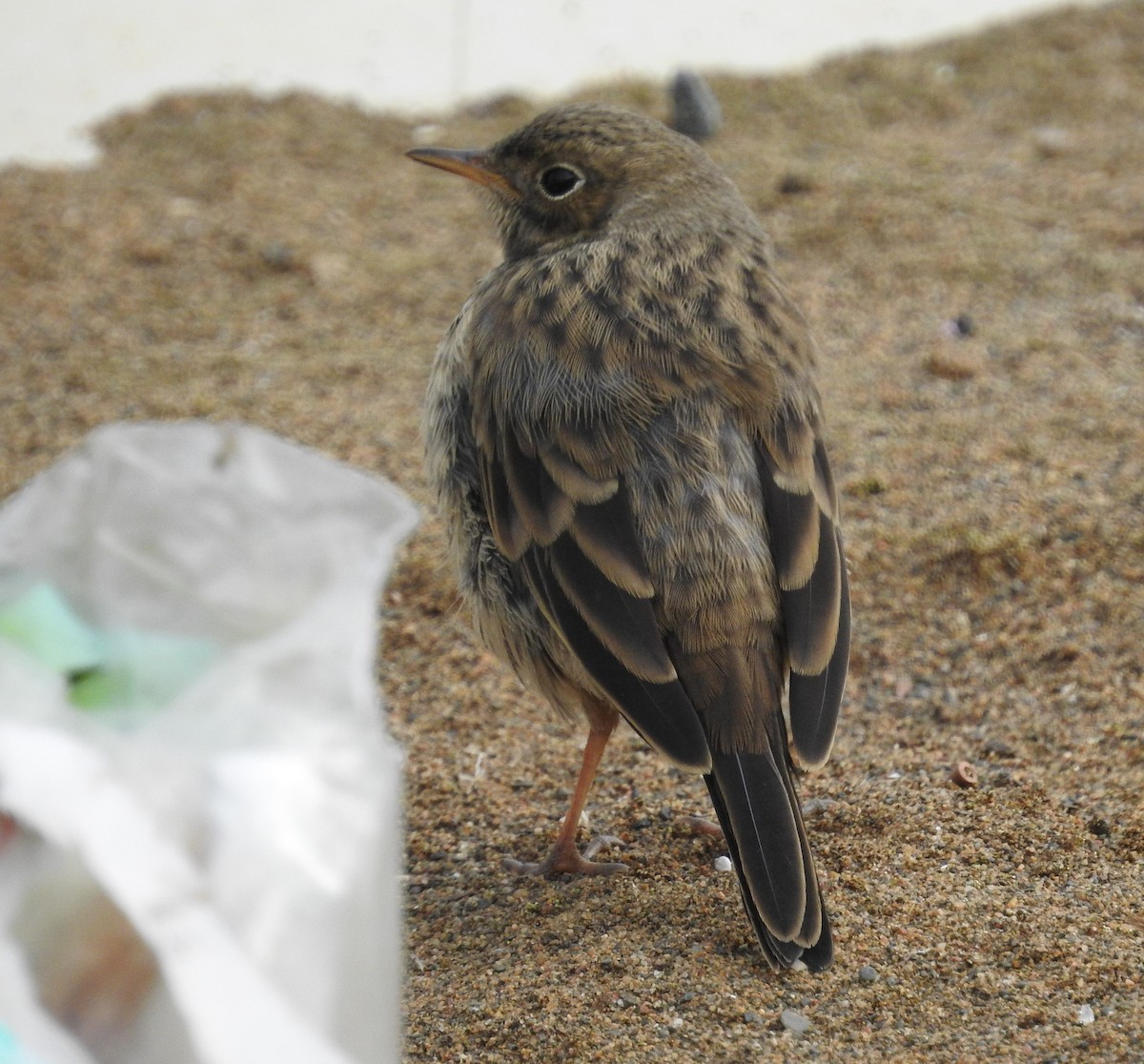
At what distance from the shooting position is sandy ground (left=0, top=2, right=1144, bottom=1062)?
10.9 ft

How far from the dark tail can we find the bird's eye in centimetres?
176

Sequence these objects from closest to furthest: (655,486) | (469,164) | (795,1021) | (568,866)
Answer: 1. (795,1021)
2. (655,486)
3. (568,866)
4. (469,164)

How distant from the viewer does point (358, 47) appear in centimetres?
891

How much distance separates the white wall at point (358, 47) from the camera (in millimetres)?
8227

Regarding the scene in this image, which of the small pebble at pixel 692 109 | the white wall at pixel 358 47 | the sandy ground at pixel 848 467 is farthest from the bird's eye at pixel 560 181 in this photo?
the white wall at pixel 358 47

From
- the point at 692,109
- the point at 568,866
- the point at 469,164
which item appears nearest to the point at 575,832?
the point at 568,866

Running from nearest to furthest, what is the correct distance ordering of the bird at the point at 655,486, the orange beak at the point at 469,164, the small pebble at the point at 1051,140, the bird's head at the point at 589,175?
the bird at the point at 655,486 < the bird's head at the point at 589,175 < the orange beak at the point at 469,164 < the small pebble at the point at 1051,140

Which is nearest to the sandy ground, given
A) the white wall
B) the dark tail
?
the dark tail

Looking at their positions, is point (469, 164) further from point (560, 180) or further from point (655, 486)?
point (655, 486)

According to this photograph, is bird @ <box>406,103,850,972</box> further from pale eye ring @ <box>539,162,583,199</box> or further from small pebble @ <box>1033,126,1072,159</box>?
small pebble @ <box>1033,126,1072,159</box>

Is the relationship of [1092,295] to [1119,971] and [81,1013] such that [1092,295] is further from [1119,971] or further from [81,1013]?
[81,1013]

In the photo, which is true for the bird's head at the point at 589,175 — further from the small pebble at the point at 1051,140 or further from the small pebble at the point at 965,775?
the small pebble at the point at 1051,140

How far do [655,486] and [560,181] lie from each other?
119 centimetres

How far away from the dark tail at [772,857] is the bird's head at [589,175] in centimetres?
161
